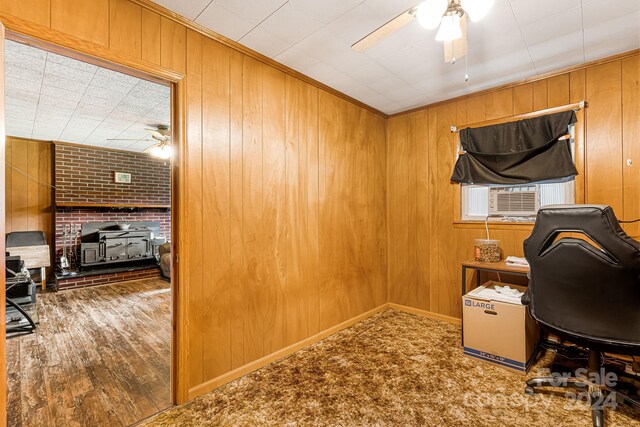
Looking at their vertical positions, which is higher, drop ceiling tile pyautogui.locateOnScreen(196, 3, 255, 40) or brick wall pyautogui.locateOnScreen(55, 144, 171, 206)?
drop ceiling tile pyautogui.locateOnScreen(196, 3, 255, 40)

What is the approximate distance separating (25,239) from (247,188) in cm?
507

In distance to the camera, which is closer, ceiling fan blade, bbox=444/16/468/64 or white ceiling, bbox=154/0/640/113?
Answer: ceiling fan blade, bbox=444/16/468/64

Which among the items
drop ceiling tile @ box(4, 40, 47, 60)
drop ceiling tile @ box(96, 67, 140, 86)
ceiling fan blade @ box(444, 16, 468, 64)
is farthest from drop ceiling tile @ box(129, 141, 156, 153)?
ceiling fan blade @ box(444, 16, 468, 64)

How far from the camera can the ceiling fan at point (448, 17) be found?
1.45 m

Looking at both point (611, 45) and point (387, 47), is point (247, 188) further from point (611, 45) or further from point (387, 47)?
point (611, 45)

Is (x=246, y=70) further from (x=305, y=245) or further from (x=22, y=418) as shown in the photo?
(x=22, y=418)

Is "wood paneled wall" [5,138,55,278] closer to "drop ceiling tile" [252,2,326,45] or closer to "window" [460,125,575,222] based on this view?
"drop ceiling tile" [252,2,326,45]

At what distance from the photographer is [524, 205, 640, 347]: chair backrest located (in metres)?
1.57

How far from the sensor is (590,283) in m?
1.67

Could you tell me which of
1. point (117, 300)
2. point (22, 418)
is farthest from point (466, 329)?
point (117, 300)

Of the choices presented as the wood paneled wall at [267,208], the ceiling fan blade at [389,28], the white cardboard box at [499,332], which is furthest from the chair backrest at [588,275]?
the wood paneled wall at [267,208]

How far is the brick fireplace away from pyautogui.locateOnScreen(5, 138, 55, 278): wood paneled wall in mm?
277

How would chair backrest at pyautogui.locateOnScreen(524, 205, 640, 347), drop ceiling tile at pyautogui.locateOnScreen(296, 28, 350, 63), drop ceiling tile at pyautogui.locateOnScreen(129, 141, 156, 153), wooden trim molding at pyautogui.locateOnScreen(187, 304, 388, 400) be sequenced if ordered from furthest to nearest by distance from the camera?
1. drop ceiling tile at pyautogui.locateOnScreen(129, 141, 156, 153)
2. drop ceiling tile at pyautogui.locateOnScreen(296, 28, 350, 63)
3. wooden trim molding at pyautogui.locateOnScreen(187, 304, 388, 400)
4. chair backrest at pyautogui.locateOnScreen(524, 205, 640, 347)

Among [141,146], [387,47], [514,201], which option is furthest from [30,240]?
[514,201]
